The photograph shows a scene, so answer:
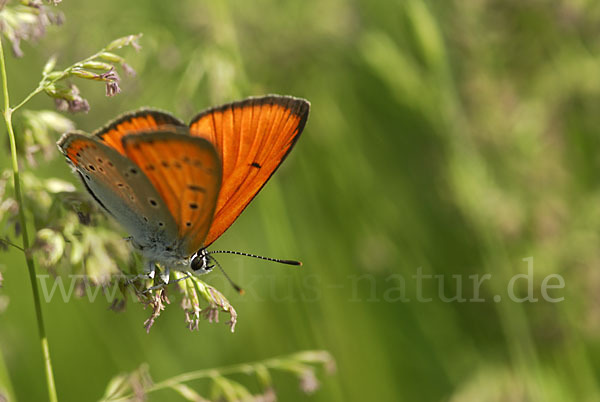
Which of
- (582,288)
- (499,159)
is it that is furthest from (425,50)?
(582,288)

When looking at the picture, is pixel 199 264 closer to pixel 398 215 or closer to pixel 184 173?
pixel 184 173

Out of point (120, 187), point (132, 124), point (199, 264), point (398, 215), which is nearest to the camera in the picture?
point (132, 124)

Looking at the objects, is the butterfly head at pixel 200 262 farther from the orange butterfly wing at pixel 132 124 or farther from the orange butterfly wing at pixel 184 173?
the orange butterfly wing at pixel 132 124

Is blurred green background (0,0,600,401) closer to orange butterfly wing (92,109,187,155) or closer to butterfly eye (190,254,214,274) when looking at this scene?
butterfly eye (190,254,214,274)

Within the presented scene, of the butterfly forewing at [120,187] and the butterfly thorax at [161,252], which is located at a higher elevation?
the butterfly forewing at [120,187]

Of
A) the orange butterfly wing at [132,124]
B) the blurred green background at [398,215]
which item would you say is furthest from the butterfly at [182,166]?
the blurred green background at [398,215]

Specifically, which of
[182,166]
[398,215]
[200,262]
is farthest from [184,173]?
[398,215]
